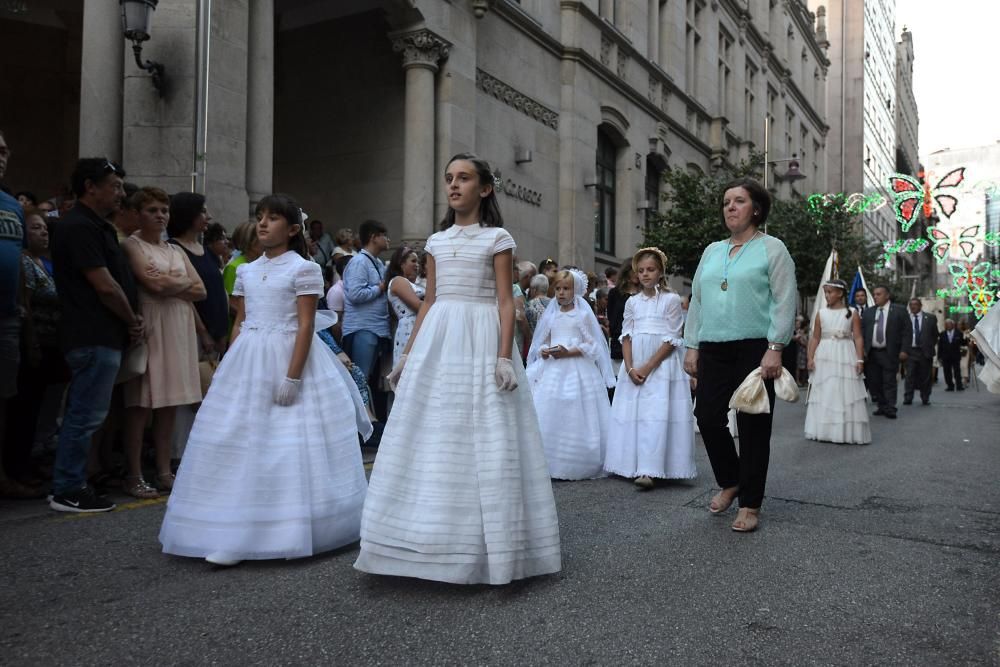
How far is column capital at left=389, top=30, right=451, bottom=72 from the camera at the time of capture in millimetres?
13680

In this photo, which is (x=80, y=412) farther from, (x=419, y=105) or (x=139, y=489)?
(x=419, y=105)

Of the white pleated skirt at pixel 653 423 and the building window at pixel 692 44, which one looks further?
the building window at pixel 692 44

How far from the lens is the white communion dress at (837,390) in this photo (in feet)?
31.3

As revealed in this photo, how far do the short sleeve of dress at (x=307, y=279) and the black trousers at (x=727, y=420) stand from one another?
239 centimetres

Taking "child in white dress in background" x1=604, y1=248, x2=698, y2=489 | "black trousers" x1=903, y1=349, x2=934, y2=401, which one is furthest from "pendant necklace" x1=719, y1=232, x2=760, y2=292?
"black trousers" x1=903, y1=349, x2=934, y2=401

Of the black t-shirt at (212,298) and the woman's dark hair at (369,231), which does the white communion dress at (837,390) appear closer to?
the woman's dark hair at (369,231)

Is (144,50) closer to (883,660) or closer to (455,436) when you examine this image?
(455,436)

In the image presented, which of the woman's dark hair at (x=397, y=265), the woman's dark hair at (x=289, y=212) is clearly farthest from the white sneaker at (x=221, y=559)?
the woman's dark hair at (x=397, y=265)

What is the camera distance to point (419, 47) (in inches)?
541

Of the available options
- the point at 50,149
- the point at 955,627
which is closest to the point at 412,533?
the point at 955,627

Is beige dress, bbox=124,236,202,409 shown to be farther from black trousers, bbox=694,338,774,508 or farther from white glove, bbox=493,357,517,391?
black trousers, bbox=694,338,774,508

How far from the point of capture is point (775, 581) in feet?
12.5

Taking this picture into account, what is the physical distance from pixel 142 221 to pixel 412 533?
3.21 metres

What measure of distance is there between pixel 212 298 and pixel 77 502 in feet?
5.91
